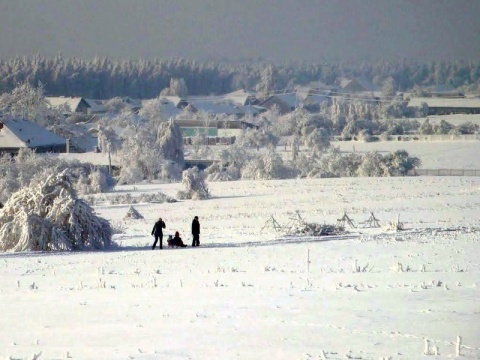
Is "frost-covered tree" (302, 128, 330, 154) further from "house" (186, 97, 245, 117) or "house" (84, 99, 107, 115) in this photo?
"house" (84, 99, 107, 115)

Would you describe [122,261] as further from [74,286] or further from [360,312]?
[360,312]

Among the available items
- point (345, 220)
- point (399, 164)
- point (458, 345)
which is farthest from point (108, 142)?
point (458, 345)

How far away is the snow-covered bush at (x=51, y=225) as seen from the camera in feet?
69.3

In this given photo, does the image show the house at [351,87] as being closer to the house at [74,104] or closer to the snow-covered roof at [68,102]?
the house at [74,104]

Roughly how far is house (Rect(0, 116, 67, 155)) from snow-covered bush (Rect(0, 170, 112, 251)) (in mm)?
45824

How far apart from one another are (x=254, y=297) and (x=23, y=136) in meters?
59.2

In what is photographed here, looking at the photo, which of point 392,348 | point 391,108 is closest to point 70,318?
point 392,348

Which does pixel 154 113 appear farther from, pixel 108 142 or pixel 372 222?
pixel 372 222

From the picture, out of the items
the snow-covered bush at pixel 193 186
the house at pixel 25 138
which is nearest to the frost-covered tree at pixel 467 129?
the house at pixel 25 138

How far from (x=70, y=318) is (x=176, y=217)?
2131 cm

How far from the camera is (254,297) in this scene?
1274cm

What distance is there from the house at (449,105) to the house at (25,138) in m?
62.0

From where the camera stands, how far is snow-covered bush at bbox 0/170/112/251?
21109 millimetres

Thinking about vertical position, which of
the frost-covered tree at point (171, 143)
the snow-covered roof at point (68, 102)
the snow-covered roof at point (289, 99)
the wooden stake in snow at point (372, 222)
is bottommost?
the wooden stake in snow at point (372, 222)
